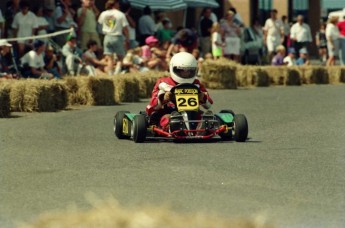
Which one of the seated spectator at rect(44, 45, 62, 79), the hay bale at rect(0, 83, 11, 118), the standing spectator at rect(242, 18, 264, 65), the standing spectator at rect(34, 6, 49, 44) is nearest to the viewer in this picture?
the hay bale at rect(0, 83, 11, 118)

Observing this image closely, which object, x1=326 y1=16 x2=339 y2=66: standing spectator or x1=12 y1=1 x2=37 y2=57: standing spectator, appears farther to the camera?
x1=326 y1=16 x2=339 y2=66: standing spectator

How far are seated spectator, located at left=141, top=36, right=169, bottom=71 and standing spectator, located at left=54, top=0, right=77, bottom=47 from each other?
2046 millimetres

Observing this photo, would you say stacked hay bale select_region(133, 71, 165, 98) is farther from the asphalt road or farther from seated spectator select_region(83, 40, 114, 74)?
the asphalt road

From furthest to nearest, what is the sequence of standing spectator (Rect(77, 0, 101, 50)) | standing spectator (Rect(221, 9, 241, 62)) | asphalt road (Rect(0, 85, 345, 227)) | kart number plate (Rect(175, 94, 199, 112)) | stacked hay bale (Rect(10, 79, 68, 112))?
standing spectator (Rect(221, 9, 241, 62)) < standing spectator (Rect(77, 0, 101, 50)) < stacked hay bale (Rect(10, 79, 68, 112)) < kart number plate (Rect(175, 94, 199, 112)) < asphalt road (Rect(0, 85, 345, 227))

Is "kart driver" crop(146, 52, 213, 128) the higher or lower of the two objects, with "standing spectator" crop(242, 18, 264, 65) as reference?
higher

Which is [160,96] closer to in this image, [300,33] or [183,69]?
[183,69]

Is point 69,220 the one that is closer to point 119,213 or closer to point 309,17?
point 119,213

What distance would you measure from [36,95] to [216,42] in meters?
9.77

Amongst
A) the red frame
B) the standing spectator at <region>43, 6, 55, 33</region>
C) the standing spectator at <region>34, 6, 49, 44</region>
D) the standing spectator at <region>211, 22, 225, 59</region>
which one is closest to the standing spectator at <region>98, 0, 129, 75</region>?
the standing spectator at <region>43, 6, 55, 33</region>

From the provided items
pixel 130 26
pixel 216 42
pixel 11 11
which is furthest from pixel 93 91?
pixel 216 42

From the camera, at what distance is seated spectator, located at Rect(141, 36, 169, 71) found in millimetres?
24359

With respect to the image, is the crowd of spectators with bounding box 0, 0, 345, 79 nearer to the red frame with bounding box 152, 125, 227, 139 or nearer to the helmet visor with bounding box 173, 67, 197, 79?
the helmet visor with bounding box 173, 67, 197, 79

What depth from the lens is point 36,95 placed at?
1725cm

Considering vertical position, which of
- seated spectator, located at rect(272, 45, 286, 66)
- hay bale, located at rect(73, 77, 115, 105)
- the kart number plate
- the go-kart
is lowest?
seated spectator, located at rect(272, 45, 286, 66)
